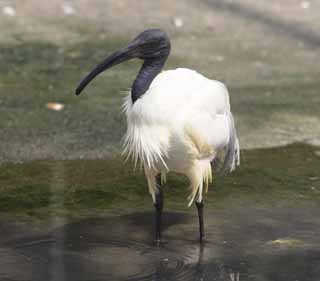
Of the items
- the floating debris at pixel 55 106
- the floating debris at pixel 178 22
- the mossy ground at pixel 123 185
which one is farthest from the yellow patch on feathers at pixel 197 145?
the floating debris at pixel 178 22

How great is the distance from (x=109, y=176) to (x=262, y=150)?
113 centimetres

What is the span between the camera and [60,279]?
4.68 m

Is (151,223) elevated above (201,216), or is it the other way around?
(201,216)

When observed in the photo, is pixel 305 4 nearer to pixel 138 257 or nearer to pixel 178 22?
pixel 178 22

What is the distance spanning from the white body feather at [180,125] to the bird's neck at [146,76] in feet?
0.15

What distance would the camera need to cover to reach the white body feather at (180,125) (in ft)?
16.0

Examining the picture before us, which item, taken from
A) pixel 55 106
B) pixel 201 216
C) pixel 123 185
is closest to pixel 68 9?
pixel 55 106

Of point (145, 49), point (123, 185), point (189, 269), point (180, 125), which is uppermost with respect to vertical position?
point (145, 49)

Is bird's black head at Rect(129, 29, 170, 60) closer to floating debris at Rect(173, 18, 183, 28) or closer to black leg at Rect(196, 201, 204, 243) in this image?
black leg at Rect(196, 201, 204, 243)

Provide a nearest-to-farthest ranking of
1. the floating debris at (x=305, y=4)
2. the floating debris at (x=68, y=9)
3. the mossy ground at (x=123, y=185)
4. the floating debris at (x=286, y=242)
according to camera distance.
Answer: the floating debris at (x=286, y=242), the mossy ground at (x=123, y=185), the floating debris at (x=68, y=9), the floating debris at (x=305, y=4)

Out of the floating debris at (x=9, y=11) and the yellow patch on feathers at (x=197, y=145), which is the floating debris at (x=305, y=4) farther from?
the yellow patch on feathers at (x=197, y=145)

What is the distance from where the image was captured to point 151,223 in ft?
18.1

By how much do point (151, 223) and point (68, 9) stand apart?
5.10 m

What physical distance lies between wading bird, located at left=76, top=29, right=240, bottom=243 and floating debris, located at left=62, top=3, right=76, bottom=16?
500cm
